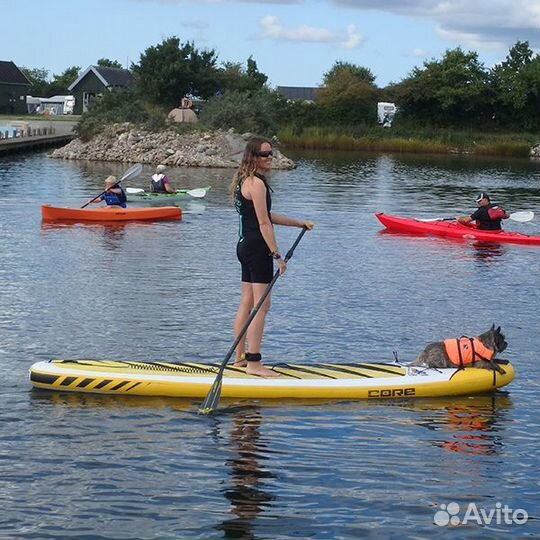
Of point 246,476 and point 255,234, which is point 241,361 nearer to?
point 255,234

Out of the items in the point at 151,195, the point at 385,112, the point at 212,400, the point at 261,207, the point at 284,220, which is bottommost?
the point at 212,400

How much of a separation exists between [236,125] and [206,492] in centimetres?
4693

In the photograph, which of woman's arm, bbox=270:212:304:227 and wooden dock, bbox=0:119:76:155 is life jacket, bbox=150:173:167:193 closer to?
woman's arm, bbox=270:212:304:227

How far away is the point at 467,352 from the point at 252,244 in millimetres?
2554

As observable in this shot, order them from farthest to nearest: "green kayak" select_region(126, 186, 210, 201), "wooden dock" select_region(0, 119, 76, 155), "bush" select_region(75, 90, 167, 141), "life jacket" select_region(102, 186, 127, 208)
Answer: "bush" select_region(75, 90, 167, 141) < "wooden dock" select_region(0, 119, 76, 155) < "green kayak" select_region(126, 186, 210, 201) < "life jacket" select_region(102, 186, 127, 208)

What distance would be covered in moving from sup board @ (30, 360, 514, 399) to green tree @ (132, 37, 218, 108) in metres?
53.6

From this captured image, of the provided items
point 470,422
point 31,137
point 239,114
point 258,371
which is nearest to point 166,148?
point 239,114

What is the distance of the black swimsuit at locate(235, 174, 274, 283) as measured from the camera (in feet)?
31.2

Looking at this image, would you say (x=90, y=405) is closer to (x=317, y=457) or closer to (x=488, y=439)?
(x=317, y=457)

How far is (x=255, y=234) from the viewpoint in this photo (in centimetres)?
953

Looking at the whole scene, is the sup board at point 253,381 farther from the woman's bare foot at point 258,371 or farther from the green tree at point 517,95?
the green tree at point 517,95

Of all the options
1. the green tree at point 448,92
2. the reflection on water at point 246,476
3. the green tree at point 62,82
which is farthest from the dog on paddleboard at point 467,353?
the green tree at point 62,82

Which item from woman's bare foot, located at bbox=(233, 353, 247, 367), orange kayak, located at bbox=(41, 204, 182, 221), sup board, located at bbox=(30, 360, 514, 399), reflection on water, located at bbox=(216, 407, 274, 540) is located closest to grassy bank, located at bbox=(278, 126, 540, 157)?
orange kayak, located at bbox=(41, 204, 182, 221)

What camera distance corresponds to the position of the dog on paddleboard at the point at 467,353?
→ 33.7 ft
